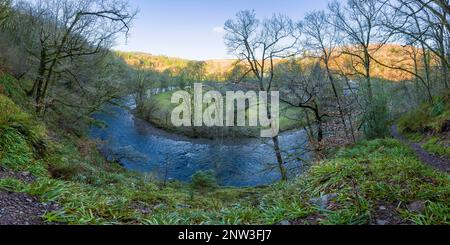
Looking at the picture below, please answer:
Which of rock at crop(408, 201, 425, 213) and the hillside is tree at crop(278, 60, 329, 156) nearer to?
the hillside

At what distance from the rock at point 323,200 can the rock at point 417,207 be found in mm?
1046

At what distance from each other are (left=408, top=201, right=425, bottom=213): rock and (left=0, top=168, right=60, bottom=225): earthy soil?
4907 millimetres

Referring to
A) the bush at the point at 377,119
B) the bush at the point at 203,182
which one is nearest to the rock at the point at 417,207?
the bush at the point at 377,119

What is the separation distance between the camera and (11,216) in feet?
12.3

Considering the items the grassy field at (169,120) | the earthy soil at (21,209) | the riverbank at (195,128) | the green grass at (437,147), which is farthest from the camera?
the grassy field at (169,120)

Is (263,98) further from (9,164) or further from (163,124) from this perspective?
(163,124)

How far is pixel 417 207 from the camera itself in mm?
4055

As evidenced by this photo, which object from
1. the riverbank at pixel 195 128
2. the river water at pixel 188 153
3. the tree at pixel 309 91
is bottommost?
the river water at pixel 188 153

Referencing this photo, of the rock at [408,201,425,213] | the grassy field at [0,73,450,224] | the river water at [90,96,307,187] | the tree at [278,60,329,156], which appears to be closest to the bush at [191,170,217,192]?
the river water at [90,96,307,187]

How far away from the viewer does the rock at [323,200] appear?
4638mm

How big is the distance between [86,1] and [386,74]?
35.3 m

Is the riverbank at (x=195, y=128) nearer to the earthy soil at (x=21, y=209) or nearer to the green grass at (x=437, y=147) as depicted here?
the green grass at (x=437, y=147)

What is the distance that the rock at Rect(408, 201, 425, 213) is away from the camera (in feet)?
13.1

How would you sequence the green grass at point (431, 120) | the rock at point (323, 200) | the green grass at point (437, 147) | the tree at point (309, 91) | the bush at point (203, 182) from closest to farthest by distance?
1. the rock at point (323, 200)
2. the green grass at point (437, 147)
3. the green grass at point (431, 120)
4. the bush at point (203, 182)
5. the tree at point (309, 91)
